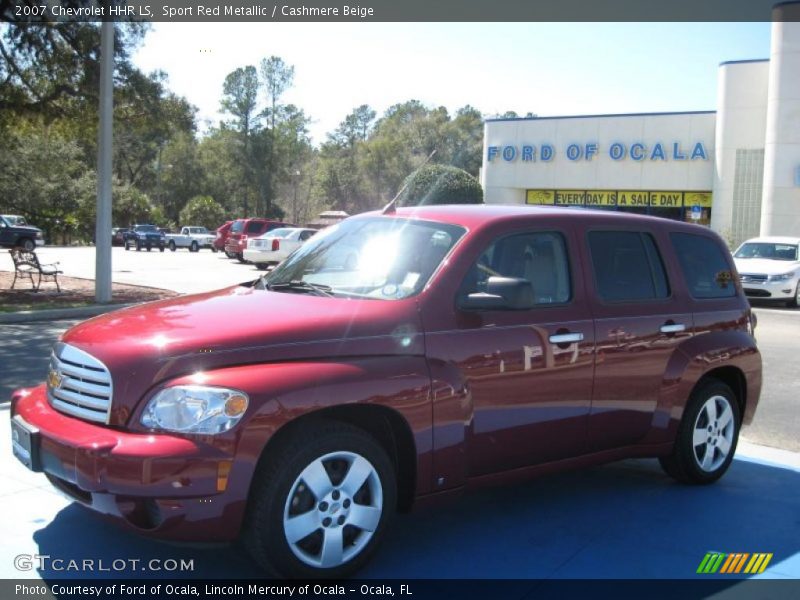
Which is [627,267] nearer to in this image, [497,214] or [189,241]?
[497,214]

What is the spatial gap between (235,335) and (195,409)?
0.42 m

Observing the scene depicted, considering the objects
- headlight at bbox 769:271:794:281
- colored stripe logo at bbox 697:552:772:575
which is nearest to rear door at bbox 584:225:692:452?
colored stripe logo at bbox 697:552:772:575

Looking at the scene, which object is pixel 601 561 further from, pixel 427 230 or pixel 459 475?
pixel 427 230

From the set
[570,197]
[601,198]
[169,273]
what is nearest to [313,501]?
[169,273]

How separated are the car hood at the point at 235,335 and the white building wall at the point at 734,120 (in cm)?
3146

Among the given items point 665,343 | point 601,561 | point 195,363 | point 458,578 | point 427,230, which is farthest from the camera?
point 665,343

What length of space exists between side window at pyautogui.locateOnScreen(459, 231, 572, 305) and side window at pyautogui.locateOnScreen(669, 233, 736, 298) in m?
1.19

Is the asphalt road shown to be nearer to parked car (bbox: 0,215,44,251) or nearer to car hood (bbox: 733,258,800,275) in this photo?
car hood (bbox: 733,258,800,275)

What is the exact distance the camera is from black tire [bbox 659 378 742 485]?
5566 mm

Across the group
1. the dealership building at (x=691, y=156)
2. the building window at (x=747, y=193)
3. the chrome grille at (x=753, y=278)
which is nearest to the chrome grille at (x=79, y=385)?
the chrome grille at (x=753, y=278)

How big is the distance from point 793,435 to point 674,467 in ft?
7.63

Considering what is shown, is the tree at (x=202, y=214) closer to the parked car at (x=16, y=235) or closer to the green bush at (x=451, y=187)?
the parked car at (x=16, y=235)

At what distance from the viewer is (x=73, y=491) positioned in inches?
150

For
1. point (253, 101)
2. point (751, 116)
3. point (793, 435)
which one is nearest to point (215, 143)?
point (253, 101)
